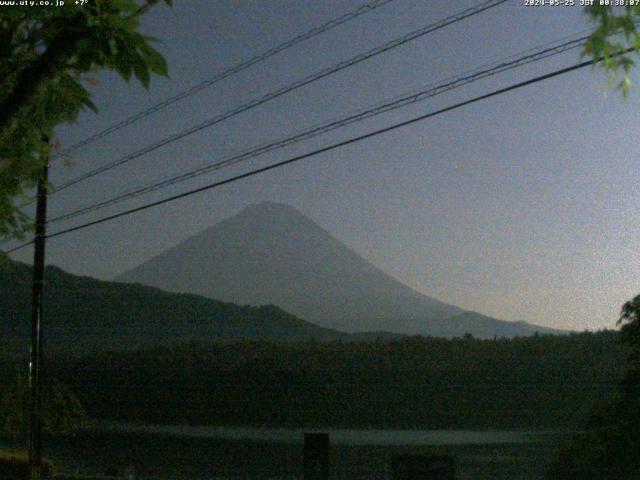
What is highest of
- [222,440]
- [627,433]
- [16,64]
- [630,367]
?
[16,64]

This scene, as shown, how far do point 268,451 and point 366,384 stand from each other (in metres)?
35.0

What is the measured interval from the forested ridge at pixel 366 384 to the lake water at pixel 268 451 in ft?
22.4

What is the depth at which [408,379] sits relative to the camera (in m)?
100

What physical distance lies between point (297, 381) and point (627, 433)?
87.9 metres

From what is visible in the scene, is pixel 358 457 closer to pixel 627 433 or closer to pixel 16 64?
pixel 627 433

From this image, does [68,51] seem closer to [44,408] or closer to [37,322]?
[37,322]

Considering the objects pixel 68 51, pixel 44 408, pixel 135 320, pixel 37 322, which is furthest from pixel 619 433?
pixel 135 320

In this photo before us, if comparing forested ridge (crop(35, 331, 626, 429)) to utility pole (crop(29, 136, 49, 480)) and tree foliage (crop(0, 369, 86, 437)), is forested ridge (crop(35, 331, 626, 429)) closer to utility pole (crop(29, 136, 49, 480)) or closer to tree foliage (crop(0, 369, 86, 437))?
tree foliage (crop(0, 369, 86, 437))

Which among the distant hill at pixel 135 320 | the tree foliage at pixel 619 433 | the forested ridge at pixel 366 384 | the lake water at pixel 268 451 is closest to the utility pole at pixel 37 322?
the tree foliage at pixel 619 433

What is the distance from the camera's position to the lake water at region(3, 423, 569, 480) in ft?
161

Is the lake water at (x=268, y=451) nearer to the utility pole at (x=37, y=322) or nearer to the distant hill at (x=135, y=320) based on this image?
the utility pole at (x=37, y=322)

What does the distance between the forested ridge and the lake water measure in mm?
6831

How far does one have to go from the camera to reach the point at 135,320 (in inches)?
→ 6358

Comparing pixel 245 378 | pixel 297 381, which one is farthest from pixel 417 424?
pixel 245 378
